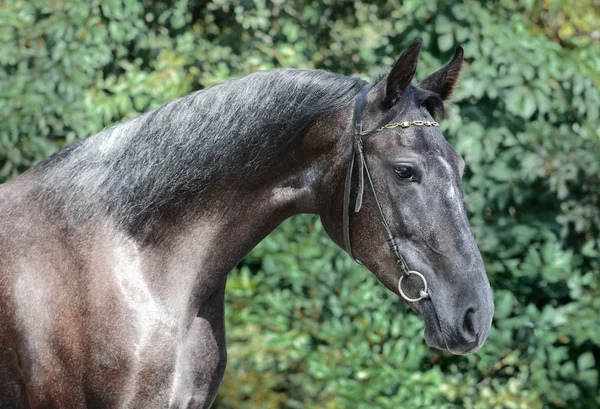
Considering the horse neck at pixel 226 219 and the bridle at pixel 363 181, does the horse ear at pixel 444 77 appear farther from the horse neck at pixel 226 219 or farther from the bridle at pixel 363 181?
the horse neck at pixel 226 219

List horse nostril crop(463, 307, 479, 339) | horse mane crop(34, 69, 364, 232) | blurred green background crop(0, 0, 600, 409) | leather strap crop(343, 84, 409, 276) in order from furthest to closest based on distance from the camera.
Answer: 1. blurred green background crop(0, 0, 600, 409)
2. horse mane crop(34, 69, 364, 232)
3. leather strap crop(343, 84, 409, 276)
4. horse nostril crop(463, 307, 479, 339)

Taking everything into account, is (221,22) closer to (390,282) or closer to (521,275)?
(521,275)

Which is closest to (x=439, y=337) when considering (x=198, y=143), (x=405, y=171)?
(x=405, y=171)

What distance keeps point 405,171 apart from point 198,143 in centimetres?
62

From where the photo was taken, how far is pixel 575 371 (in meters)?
4.74

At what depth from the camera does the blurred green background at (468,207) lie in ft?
15.5

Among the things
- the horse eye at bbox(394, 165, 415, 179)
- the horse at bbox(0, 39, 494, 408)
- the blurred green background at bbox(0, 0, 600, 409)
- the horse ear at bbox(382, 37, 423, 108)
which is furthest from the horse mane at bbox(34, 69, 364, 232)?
the blurred green background at bbox(0, 0, 600, 409)

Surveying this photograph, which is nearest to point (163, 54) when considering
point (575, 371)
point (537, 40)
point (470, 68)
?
point (470, 68)

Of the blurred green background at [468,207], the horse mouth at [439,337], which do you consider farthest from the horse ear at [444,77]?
the blurred green background at [468,207]

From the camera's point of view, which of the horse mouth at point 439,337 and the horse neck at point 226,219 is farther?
the horse neck at point 226,219

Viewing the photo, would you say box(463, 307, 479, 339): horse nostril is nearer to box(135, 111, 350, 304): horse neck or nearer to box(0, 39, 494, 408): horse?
box(0, 39, 494, 408): horse

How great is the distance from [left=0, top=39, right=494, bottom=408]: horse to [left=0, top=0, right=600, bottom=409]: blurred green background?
7.68ft

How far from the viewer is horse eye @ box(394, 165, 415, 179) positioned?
2.29 m

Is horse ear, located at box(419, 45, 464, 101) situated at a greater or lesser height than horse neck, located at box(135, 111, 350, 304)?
greater
